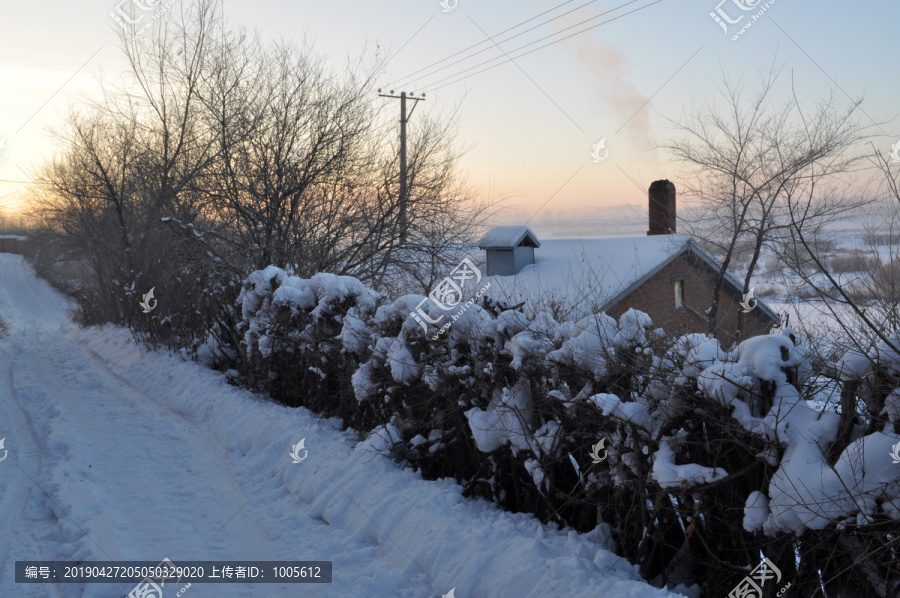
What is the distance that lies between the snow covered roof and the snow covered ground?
45.9 ft

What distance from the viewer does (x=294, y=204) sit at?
15.7m

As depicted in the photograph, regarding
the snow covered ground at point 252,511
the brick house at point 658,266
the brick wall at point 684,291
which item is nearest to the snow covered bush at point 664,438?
the snow covered ground at point 252,511

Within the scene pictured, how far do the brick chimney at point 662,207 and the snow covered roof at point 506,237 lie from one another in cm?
542

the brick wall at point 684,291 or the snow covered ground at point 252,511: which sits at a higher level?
the brick wall at point 684,291

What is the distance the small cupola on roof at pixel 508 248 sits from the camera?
73.1 ft

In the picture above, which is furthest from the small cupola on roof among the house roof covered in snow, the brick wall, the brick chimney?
the brick chimney

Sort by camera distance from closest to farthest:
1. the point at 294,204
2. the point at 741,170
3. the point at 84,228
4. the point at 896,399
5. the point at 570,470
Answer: the point at 896,399 → the point at 570,470 → the point at 294,204 → the point at 741,170 → the point at 84,228

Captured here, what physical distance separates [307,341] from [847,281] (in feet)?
19.4

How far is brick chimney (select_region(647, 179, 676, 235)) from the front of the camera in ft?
80.6

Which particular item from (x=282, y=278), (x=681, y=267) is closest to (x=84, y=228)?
(x=282, y=278)

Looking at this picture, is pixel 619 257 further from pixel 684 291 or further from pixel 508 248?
pixel 684 291

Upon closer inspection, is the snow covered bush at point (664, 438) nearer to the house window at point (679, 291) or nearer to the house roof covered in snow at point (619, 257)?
the house roof covered in snow at point (619, 257)

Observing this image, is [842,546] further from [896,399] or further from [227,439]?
[227,439]

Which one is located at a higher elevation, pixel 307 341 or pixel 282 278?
pixel 282 278
